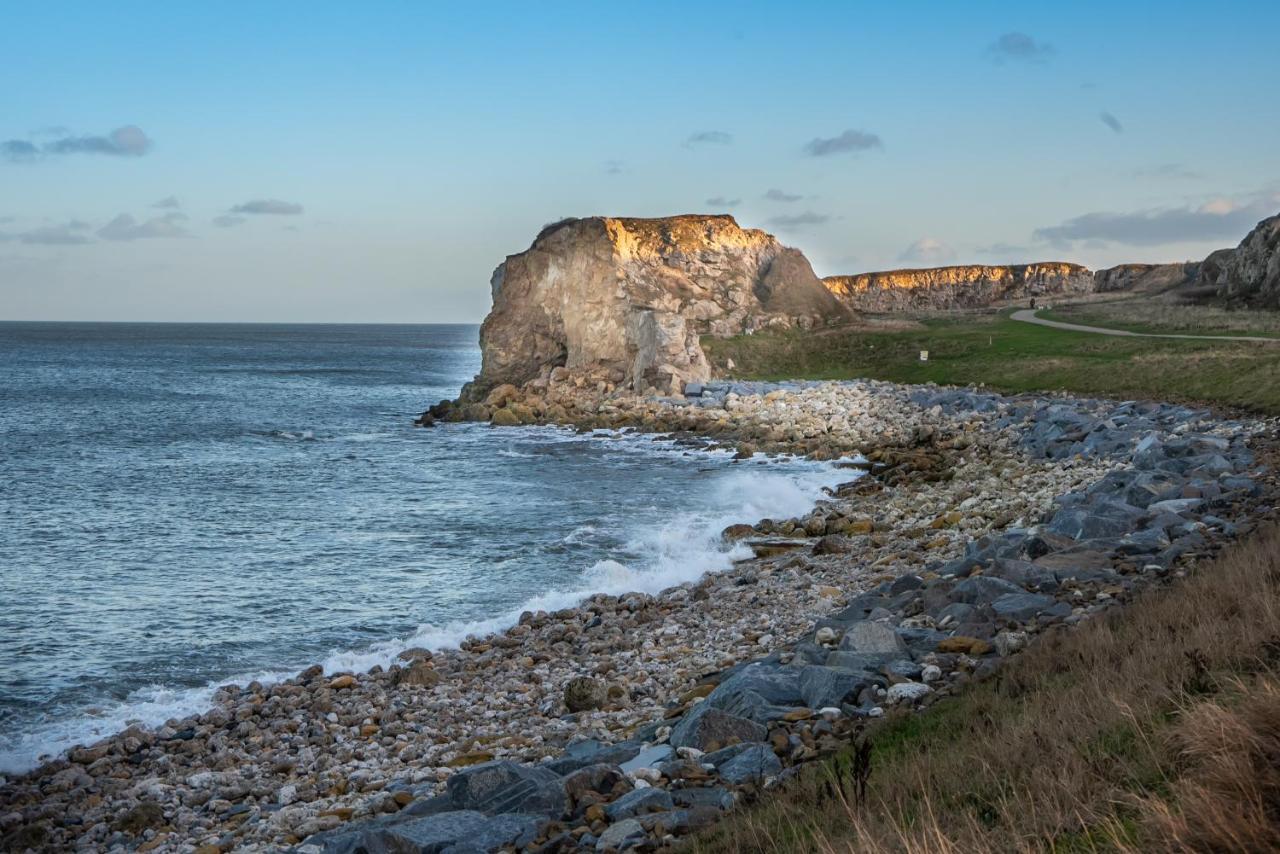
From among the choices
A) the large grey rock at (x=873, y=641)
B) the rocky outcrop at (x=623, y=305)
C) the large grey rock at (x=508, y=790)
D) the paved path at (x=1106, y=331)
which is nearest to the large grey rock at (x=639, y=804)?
the large grey rock at (x=508, y=790)

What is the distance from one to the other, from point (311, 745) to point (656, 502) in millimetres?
19734

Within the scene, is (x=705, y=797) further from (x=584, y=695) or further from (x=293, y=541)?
(x=293, y=541)

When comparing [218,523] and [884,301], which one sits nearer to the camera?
[218,523]

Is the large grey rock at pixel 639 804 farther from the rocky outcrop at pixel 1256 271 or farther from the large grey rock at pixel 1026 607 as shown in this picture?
the rocky outcrop at pixel 1256 271

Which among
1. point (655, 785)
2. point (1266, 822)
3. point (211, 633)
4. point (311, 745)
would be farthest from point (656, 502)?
point (1266, 822)

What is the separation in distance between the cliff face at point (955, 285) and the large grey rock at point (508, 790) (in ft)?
391

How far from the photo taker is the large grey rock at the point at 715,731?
9.62 meters

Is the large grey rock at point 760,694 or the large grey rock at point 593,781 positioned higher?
the large grey rock at point 760,694

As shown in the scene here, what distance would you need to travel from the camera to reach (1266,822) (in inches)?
171

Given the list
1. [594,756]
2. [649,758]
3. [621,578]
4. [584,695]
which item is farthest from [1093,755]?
[621,578]

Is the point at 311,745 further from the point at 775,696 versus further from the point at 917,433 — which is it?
the point at 917,433

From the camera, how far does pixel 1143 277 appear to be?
388ft

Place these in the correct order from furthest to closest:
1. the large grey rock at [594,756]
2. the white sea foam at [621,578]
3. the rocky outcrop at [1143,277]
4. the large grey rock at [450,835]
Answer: the rocky outcrop at [1143,277] < the white sea foam at [621,578] < the large grey rock at [594,756] < the large grey rock at [450,835]

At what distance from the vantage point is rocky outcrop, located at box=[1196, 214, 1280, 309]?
6762cm
